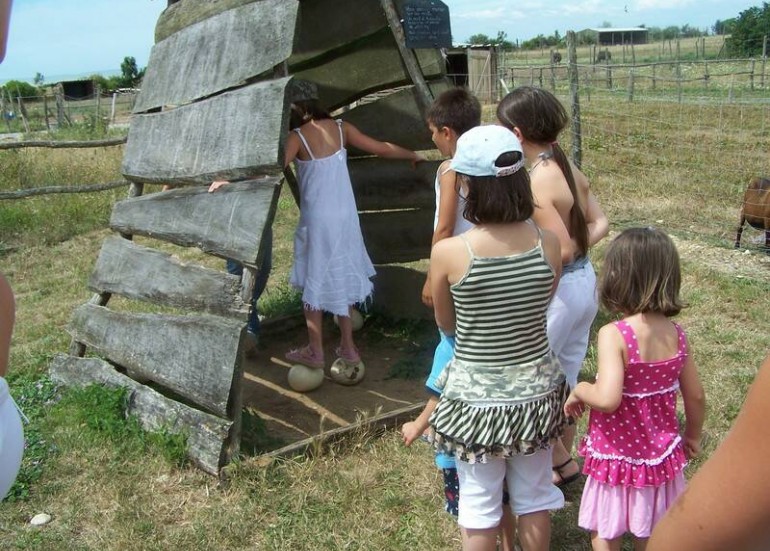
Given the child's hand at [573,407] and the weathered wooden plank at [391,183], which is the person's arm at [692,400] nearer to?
the child's hand at [573,407]

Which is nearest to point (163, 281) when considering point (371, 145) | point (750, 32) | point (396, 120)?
point (371, 145)

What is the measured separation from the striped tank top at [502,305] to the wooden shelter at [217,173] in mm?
1392

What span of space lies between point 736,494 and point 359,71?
13.8ft

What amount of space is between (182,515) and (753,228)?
582 centimetres

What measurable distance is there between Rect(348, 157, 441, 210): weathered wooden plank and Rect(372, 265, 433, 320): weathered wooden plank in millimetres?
496

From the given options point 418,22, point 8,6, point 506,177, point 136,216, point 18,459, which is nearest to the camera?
point 8,6

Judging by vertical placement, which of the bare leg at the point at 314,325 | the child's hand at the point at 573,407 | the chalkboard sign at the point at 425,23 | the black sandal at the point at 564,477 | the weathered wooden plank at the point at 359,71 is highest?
the chalkboard sign at the point at 425,23

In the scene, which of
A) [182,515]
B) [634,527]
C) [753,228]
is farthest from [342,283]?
[753,228]

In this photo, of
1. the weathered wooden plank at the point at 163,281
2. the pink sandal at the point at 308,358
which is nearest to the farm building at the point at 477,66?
the pink sandal at the point at 308,358

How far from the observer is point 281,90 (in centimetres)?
356

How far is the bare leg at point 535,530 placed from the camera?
102 inches

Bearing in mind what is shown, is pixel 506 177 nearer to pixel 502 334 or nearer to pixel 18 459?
pixel 502 334

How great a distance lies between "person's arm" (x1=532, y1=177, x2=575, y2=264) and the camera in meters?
2.83

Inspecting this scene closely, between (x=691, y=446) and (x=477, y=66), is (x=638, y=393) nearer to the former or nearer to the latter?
(x=691, y=446)
